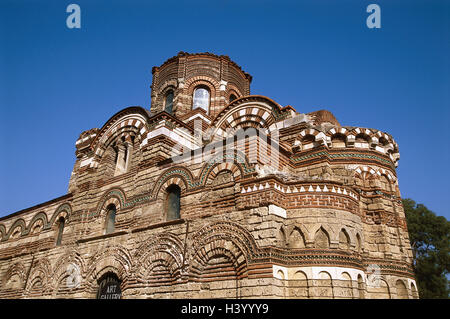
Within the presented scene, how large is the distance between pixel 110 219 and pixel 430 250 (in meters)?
17.7

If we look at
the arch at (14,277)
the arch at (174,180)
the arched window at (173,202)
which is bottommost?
the arch at (14,277)

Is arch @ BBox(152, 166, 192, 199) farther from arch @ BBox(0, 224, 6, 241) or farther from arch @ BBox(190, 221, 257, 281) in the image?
arch @ BBox(0, 224, 6, 241)

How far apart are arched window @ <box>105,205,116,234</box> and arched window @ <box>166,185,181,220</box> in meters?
2.50

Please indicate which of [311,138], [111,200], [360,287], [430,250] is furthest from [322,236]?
[430,250]

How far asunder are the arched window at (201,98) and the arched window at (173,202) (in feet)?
23.8

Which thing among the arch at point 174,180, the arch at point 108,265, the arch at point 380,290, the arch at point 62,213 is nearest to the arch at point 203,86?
the arch at point 62,213

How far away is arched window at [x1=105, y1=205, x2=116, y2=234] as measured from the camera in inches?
413

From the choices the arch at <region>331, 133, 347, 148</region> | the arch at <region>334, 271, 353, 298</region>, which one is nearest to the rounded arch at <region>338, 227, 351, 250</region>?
the arch at <region>334, 271, 353, 298</region>

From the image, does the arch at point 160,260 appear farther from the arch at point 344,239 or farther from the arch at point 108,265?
the arch at point 344,239

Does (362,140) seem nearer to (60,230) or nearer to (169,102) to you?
A: (169,102)

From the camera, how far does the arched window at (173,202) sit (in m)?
8.86

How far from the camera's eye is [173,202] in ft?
29.6
